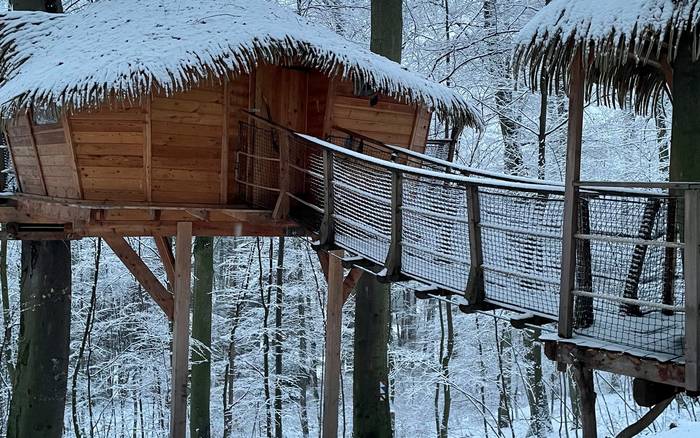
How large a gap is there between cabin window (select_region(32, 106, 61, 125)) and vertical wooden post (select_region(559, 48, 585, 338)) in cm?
497

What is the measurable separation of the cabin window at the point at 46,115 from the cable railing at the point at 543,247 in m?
2.80

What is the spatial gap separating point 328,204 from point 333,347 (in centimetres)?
192

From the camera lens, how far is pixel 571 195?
13.6 feet

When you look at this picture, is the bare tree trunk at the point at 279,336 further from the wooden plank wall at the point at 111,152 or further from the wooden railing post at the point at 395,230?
the wooden railing post at the point at 395,230

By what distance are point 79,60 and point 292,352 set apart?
12.3 meters

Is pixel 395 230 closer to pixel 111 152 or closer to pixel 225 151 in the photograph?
pixel 225 151

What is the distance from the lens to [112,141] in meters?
7.17

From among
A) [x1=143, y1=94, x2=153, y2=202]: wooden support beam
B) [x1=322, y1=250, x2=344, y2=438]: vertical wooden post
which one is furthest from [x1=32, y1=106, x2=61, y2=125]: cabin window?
[x1=322, y1=250, x2=344, y2=438]: vertical wooden post

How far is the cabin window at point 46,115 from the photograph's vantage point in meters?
6.88

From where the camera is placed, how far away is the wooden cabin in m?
6.88

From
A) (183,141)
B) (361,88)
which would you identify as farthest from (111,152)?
(361,88)

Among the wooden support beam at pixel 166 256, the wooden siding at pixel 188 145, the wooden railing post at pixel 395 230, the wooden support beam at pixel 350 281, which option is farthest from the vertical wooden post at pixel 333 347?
the wooden support beam at pixel 166 256

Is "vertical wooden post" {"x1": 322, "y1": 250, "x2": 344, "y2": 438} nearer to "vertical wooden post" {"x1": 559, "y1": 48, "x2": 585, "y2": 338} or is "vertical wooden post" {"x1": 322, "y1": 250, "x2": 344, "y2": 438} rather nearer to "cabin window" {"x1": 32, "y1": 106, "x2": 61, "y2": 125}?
"cabin window" {"x1": 32, "y1": 106, "x2": 61, "y2": 125}

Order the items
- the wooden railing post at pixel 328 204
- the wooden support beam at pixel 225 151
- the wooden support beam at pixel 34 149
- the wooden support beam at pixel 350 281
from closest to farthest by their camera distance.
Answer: the wooden railing post at pixel 328 204
the wooden support beam at pixel 225 151
the wooden support beam at pixel 34 149
the wooden support beam at pixel 350 281
